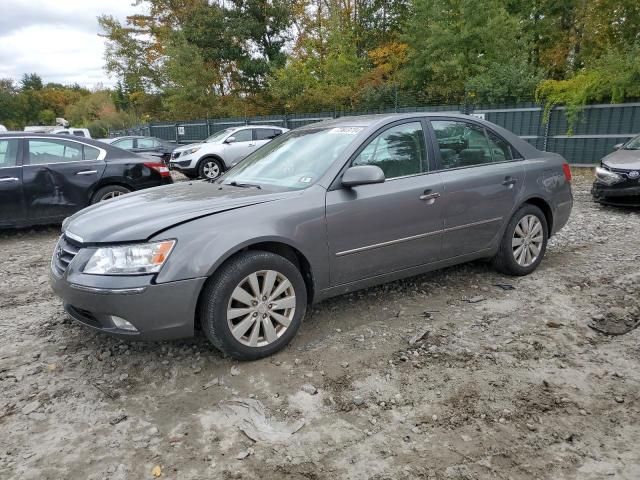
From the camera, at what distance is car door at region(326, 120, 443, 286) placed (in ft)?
11.1

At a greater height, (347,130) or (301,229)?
(347,130)

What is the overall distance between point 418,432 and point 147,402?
5.10 ft

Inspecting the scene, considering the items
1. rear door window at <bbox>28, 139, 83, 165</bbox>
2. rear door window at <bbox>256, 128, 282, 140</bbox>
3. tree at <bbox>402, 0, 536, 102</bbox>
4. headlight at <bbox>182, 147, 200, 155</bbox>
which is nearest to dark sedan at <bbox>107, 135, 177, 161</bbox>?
headlight at <bbox>182, 147, 200, 155</bbox>

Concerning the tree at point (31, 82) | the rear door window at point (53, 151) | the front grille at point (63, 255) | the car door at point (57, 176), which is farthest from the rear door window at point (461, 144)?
the tree at point (31, 82)

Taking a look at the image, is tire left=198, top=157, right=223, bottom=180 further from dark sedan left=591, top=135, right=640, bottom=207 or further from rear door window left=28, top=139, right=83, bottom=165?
dark sedan left=591, top=135, right=640, bottom=207

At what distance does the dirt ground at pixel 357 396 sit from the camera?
2.24 metres

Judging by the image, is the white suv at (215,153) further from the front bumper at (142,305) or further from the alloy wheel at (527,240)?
the front bumper at (142,305)

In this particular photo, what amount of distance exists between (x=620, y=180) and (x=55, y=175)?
844 cm

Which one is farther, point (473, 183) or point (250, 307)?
point (473, 183)

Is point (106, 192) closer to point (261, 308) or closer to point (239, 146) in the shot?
point (261, 308)

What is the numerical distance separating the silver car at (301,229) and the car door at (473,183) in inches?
0.5

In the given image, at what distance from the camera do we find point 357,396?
9.00 ft

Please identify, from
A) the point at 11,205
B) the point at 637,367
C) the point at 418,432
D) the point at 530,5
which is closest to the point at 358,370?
the point at 418,432

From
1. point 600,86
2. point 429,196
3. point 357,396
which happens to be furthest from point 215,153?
point 357,396
